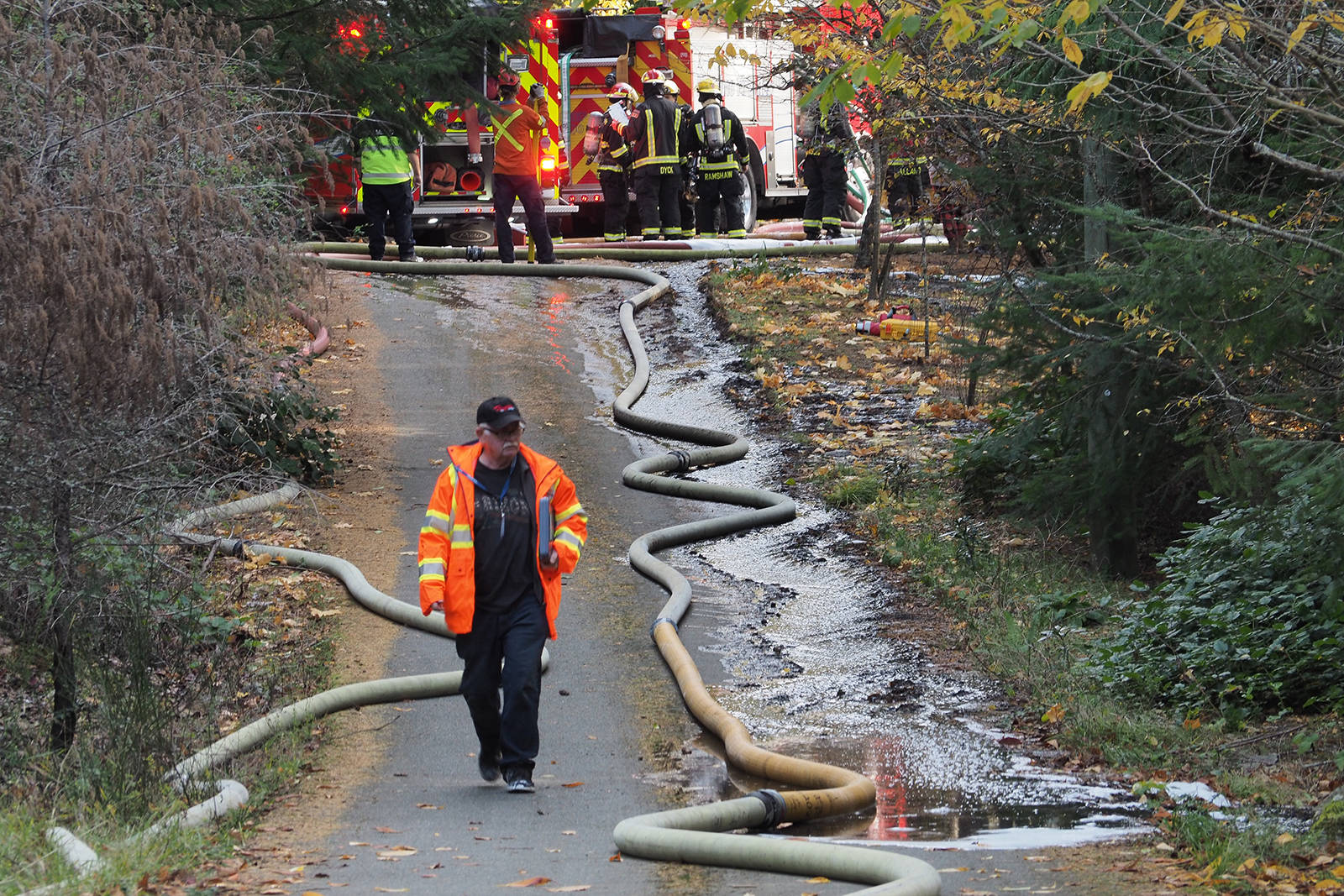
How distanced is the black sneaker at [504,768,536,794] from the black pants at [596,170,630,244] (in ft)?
51.0

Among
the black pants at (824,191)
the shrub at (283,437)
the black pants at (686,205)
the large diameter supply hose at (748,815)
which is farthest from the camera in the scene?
the black pants at (686,205)

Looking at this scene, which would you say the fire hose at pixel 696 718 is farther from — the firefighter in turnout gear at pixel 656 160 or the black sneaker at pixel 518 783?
the firefighter in turnout gear at pixel 656 160

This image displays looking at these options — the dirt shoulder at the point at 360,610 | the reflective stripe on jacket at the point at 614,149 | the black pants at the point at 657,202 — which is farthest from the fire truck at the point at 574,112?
the dirt shoulder at the point at 360,610

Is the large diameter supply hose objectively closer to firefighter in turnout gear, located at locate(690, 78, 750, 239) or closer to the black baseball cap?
the black baseball cap

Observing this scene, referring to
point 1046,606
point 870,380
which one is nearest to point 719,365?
point 870,380

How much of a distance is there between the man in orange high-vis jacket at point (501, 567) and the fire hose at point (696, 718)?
2.89 feet

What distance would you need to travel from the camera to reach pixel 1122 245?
8.52 meters

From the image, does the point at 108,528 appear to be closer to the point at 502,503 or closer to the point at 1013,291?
the point at 502,503

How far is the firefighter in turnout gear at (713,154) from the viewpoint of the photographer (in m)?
20.9

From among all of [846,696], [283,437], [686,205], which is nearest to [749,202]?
[686,205]

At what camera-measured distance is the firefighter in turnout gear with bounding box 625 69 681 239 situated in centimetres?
2030

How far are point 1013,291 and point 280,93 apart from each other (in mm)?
5243

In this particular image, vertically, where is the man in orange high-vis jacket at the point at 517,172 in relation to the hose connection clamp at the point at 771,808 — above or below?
above

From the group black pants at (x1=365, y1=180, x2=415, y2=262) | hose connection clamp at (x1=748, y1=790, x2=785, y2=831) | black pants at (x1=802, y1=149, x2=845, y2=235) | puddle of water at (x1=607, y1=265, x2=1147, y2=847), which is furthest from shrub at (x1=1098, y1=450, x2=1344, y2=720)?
black pants at (x1=802, y1=149, x2=845, y2=235)
